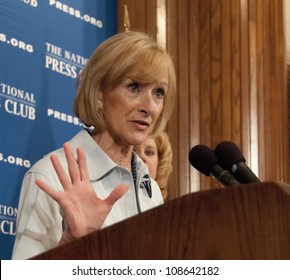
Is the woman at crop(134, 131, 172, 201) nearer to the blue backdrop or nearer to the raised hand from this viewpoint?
the blue backdrop

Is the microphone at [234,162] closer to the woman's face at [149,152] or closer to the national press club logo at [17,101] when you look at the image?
the national press club logo at [17,101]

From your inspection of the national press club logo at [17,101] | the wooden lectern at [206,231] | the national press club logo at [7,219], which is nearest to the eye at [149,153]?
the national press club logo at [17,101]

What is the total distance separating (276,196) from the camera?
125 cm

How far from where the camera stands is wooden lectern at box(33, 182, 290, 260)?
1.25 metres

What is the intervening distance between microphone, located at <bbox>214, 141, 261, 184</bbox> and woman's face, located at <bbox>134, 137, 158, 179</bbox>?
1489 mm

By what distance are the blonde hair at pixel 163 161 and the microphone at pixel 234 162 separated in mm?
1524

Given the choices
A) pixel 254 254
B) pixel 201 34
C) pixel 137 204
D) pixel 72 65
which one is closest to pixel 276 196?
pixel 254 254

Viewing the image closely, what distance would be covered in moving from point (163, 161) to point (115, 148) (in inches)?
39.4

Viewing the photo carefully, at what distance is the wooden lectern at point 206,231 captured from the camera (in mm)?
1249

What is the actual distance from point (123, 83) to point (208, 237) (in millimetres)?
1181

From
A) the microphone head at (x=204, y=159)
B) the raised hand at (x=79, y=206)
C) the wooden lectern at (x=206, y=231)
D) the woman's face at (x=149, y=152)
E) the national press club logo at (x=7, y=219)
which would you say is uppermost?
the woman's face at (x=149, y=152)

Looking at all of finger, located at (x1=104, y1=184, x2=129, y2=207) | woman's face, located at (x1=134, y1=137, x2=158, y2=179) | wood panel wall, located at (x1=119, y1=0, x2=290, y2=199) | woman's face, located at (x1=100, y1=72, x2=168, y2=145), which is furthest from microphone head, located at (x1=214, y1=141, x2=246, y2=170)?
wood panel wall, located at (x1=119, y1=0, x2=290, y2=199)

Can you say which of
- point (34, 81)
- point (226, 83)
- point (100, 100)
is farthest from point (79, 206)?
point (226, 83)
